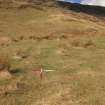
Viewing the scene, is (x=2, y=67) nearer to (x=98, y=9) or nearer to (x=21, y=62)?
(x=21, y=62)

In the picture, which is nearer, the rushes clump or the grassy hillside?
the grassy hillside

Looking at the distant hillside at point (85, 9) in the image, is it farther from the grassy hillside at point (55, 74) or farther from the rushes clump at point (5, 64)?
the rushes clump at point (5, 64)

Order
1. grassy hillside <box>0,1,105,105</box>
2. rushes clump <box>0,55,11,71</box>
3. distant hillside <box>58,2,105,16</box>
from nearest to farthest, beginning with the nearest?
grassy hillside <box>0,1,105,105</box>
rushes clump <box>0,55,11,71</box>
distant hillside <box>58,2,105,16</box>

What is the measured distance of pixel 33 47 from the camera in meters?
25.5

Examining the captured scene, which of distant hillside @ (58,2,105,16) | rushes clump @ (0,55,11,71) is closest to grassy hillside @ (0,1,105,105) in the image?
rushes clump @ (0,55,11,71)

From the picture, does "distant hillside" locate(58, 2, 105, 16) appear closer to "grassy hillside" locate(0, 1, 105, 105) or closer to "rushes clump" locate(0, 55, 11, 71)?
"grassy hillside" locate(0, 1, 105, 105)

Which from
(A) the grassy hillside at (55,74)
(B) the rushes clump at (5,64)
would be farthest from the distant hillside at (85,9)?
(B) the rushes clump at (5,64)

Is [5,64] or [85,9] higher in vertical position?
[5,64]

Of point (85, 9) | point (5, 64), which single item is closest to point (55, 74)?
point (5, 64)

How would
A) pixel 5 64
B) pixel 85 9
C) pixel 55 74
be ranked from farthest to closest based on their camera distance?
pixel 85 9 < pixel 5 64 < pixel 55 74

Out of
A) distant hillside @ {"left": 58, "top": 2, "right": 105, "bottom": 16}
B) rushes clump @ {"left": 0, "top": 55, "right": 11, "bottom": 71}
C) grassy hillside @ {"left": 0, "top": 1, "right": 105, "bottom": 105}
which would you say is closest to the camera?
grassy hillside @ {"left": 0, "top": 1, "right": 105, "bottom": 105}

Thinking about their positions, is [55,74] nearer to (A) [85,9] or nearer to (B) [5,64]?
(B) [5,64]

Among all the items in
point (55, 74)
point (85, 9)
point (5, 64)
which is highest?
point (55, 74)

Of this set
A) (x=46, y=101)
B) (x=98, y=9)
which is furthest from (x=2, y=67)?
(x=98, y=9)
